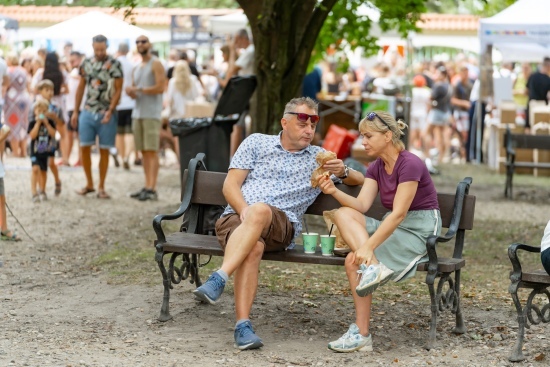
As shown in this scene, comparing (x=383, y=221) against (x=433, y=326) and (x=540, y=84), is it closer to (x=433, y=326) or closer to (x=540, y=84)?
(x=433, y=326)

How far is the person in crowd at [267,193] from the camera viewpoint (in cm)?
638

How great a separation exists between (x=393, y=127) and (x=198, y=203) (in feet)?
5.48

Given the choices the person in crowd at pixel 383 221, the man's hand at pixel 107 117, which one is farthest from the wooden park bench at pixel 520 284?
the man's hand at pixel 107 117

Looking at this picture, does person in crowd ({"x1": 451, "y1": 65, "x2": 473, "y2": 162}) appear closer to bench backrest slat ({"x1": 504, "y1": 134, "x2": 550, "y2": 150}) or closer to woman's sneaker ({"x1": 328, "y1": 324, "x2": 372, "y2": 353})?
bench backrest slat ({"x1": 504, "y1": 134, "x2": 550, "y2": 150})

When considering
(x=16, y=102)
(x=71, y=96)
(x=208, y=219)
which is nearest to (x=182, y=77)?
(x=71, y=96)

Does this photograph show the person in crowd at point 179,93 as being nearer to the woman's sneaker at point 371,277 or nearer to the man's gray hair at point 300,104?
the man's gray hair at point 300,104

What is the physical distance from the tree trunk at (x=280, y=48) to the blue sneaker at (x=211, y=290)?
5092 mm

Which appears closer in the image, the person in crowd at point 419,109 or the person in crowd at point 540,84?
the person in crowd at point 540,84

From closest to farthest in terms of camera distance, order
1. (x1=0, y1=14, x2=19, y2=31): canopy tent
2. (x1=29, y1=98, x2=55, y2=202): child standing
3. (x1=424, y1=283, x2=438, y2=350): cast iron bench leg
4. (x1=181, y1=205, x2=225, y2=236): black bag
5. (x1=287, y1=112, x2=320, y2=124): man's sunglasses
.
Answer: (x1=424, y1=283, x2=438, y2=350): cast iron bench leg
(x1=287, y1=112, x2=320, y2=124): man's sunglasses
(x1=181, y1=205, x2=225, y2=236): black bag
(x1=29, y1=98, x2=55, y2=202): child standing
(x1=0, y1=14, x2=19, y2=31): canopy tent

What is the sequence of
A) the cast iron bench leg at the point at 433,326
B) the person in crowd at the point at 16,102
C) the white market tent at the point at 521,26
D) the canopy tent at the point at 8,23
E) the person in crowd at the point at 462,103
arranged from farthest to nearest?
the person in crowd at the point at 462,103 < the canopy tent at the point at 8,23 < the person in crowd at the point at 16,102 < the white market tent at the point at 521,26 < the cast iron bench leg at the point at 433,326

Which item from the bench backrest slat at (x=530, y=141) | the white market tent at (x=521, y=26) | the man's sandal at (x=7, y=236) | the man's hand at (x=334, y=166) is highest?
the white market tent at (x=521, y=26)

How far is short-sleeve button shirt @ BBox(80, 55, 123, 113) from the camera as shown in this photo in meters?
13.4

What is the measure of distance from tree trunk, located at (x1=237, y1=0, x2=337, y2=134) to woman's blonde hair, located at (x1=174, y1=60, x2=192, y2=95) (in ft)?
21.1

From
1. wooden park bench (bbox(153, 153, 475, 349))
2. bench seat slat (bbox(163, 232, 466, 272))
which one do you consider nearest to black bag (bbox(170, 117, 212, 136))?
wooden park bench (bbox(153, 153, 475, 349))
